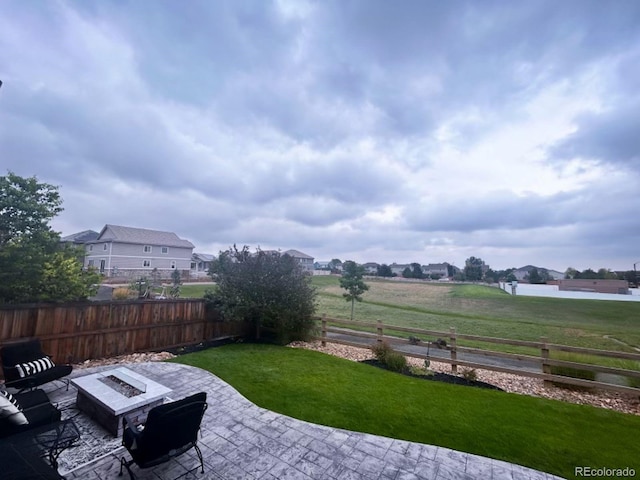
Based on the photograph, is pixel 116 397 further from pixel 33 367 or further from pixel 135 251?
pixel 135 251

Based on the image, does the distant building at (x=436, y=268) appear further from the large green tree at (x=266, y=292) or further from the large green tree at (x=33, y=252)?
the large green tree at (x=33, y=252)

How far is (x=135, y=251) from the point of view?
32.5 metres

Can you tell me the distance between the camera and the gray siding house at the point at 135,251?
3034 cm

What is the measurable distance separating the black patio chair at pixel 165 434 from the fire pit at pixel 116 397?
2.25 ft

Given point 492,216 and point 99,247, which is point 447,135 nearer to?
point 492,216

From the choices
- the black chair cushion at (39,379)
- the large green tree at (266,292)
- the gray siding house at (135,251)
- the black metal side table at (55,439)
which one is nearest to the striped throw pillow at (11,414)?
the black metal side table at (55,439)

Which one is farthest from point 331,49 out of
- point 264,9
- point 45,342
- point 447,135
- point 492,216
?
point 492,216

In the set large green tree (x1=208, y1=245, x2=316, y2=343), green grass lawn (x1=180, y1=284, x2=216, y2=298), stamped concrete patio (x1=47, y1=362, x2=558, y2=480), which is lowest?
stamped concrete patio (x1=47, y1=362, x2=558, y2=480)

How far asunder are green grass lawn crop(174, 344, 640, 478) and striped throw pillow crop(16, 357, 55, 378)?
109 inches

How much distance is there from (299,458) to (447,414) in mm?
2826

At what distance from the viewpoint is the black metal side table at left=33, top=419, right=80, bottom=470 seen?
108 inches

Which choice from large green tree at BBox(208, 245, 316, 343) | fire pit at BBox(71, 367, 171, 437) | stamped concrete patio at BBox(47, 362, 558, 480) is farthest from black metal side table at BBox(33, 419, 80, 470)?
large green tree at BBox(208, 245, 316, 343)

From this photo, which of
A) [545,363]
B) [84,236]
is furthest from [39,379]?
[84,236]

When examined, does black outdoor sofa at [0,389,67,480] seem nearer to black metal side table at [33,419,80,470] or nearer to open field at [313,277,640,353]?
black metal side table at [33,419,80,470]
